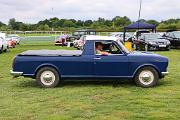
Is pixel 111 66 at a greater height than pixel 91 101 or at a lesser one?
greater

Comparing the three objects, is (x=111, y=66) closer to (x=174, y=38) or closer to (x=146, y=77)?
(x=146, y=77)

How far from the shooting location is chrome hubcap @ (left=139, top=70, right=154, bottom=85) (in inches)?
509

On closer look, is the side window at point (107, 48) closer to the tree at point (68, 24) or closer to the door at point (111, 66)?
the door at point (111, 66)

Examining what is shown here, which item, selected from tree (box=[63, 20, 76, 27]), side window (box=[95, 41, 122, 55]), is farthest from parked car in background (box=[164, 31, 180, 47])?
tree (box=[63, 20, 76, 27])

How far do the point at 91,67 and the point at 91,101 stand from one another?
2.39 metres

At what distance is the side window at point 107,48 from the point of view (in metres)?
13.2

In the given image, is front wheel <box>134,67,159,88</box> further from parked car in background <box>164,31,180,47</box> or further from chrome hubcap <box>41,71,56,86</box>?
parked car in background <box>164,31,180,47</box>

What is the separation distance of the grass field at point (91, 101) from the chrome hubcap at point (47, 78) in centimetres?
28

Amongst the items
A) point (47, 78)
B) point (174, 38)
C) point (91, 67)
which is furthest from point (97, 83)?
point (174, 38)

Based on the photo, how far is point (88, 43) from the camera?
517 inches

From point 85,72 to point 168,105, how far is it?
3.47 meters

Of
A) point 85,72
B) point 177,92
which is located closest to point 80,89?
point 85,72

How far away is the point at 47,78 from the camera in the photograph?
13.0m

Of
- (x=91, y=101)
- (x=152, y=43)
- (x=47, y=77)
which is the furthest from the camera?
(x=152, y=43)
